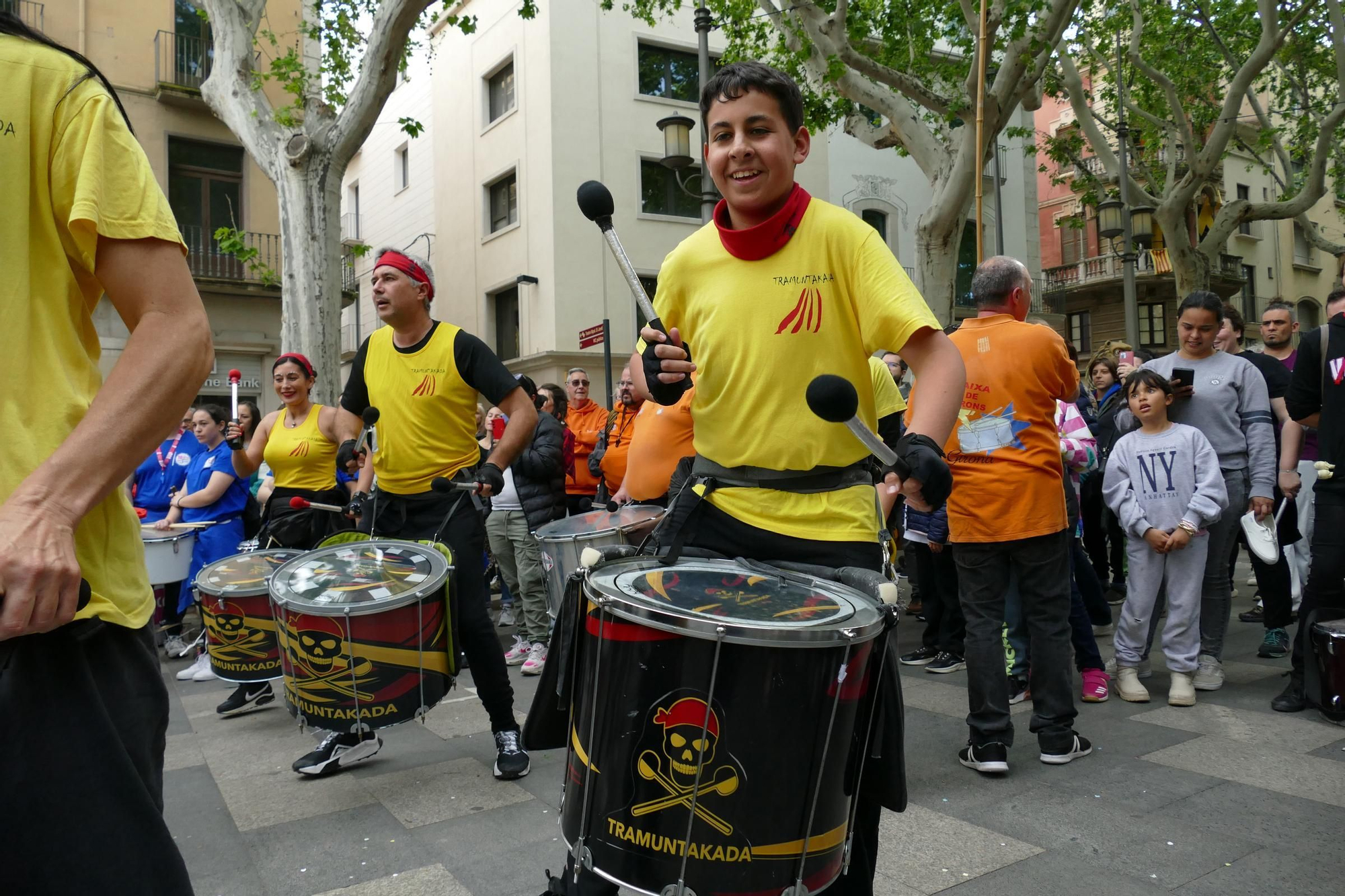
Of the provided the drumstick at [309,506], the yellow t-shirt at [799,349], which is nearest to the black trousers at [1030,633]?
the yellow t-shirt at [799,349]

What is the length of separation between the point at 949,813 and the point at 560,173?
19047 millimetres

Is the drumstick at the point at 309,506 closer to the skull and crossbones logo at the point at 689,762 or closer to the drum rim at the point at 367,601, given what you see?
the drum rim at the point at 367,601

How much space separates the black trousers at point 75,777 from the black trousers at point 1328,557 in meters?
4.69

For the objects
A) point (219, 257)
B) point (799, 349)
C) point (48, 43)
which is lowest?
point (799, 349)

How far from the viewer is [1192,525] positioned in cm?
507

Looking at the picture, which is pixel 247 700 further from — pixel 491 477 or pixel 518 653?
pixel 491 477

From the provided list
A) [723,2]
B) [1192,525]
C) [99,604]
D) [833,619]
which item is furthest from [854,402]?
[723,2]

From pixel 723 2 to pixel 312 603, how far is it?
11706 mm

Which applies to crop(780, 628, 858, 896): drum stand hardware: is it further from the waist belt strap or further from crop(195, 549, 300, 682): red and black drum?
crop(195, 549, 300, 682): red and black drum

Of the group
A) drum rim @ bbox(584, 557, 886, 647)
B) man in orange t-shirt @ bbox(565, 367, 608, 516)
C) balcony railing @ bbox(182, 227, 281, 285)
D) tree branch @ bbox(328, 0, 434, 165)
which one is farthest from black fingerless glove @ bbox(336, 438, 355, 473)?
balcony railing @ bbox(182, 227, 281, 285)

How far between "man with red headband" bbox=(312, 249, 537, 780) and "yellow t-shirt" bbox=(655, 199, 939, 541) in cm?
205

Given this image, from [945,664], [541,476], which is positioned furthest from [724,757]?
[541,476]

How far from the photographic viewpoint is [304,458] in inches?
238

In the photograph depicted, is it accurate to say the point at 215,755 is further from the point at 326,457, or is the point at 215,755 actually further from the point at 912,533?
the point at 912,533
